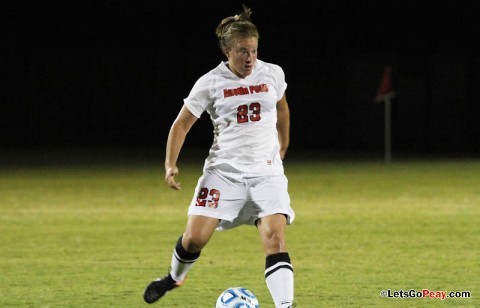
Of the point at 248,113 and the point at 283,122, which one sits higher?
the point at 248,113

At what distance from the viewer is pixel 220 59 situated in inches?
1577

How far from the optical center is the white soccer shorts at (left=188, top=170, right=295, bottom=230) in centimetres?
758

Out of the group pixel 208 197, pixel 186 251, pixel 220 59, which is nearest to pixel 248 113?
pixel 208 197

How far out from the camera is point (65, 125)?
39.7 metres

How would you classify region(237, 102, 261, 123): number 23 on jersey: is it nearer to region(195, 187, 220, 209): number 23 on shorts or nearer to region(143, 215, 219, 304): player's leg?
region(195, 187, 220, 209): number 23 on shorts

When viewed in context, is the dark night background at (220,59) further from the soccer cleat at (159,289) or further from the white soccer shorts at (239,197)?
the white soccer shorts at (239,197)

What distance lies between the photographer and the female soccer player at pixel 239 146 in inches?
298

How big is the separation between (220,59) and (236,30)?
32.6m

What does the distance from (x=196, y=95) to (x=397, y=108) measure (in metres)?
29.6

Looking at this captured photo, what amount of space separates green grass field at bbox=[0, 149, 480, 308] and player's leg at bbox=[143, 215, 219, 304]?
63cm

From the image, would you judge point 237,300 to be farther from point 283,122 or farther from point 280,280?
point 283,122

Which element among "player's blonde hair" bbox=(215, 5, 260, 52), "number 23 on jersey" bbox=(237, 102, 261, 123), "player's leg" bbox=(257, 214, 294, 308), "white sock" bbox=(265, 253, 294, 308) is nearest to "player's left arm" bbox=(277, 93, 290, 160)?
"number 23 on jersey" bbox=(237, 102, 261, 123)

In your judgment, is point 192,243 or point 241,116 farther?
point 192,243

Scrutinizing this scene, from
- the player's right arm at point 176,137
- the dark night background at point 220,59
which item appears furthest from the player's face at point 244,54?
the dark night background at point 220,59
